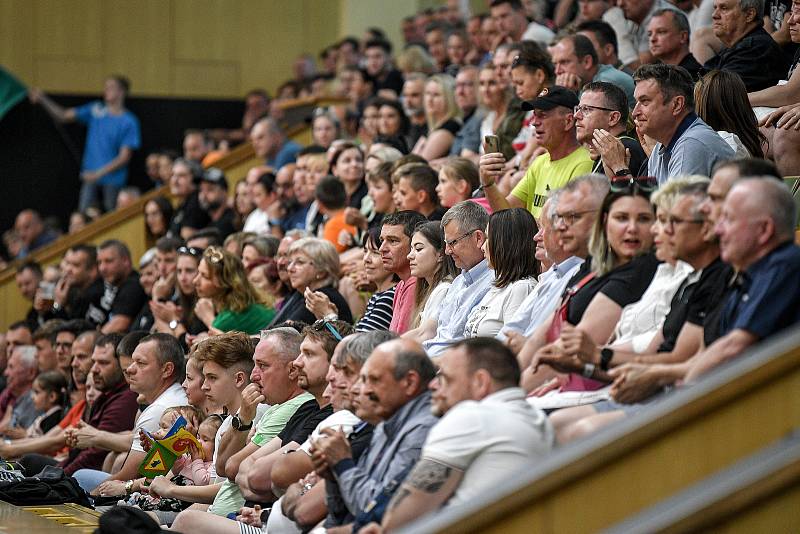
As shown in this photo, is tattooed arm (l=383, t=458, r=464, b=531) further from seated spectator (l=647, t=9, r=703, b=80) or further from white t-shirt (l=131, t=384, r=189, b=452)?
seated spectator (l=647, t=9, r=703, b=80)

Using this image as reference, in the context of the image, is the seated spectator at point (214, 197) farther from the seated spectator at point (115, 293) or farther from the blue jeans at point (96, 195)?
the blue jeans at point (96, 195)

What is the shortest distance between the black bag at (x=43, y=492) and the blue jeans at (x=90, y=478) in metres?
0.46

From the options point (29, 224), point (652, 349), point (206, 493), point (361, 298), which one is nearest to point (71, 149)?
point (29, 224)

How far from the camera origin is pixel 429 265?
16.8 feet

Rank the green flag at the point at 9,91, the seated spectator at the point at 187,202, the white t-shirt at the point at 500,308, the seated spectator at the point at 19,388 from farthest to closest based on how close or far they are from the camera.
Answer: the green flag at the point at 9,91 < the seated spectator at the point at 187,202 < the seated spectator at the point at 19,388 < the white t-shirt at the point at 500,308

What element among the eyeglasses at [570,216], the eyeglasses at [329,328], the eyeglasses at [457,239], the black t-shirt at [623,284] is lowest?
the eyeglasses at [329,328]

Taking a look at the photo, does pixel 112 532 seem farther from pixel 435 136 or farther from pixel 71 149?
pixel 71 149

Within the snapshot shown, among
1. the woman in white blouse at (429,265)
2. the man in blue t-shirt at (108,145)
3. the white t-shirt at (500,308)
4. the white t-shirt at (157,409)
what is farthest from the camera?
the man in blue t-shirt at (108,145)

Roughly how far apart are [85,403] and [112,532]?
2.77 meters

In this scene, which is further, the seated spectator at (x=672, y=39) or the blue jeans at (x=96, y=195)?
the blue jeans at (x=96, y=195)

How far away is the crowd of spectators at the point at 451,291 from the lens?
11.2 ft

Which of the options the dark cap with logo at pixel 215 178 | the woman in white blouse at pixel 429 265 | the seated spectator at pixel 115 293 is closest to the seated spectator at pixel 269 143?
the dark cap with logo at pixel 215 178

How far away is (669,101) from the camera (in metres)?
4.54

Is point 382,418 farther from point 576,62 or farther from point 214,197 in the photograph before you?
point 214,197
